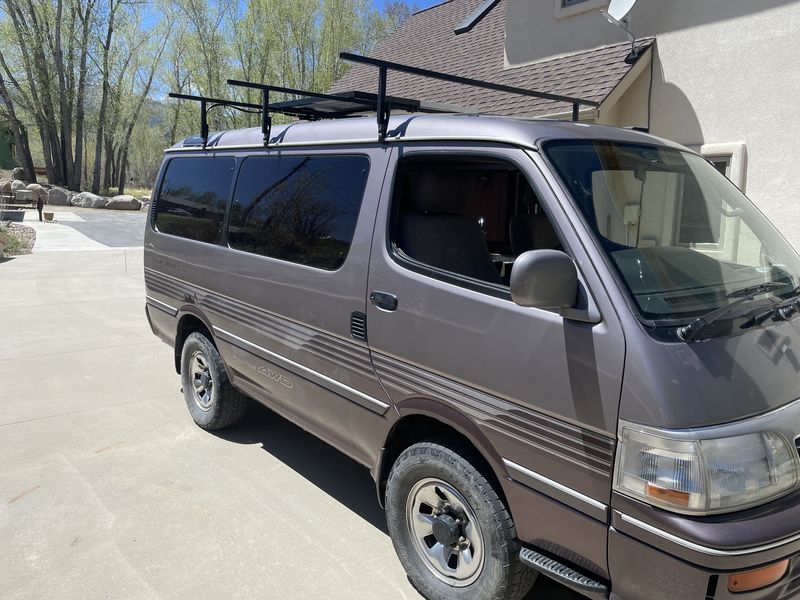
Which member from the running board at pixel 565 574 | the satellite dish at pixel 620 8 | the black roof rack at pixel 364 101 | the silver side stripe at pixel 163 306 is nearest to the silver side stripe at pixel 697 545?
the running board at pixel 565 574

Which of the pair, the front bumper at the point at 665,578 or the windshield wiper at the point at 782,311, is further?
the windshield wiper at the point at 782,311

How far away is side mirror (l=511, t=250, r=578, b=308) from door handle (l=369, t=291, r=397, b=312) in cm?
80

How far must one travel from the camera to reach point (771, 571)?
1982mm

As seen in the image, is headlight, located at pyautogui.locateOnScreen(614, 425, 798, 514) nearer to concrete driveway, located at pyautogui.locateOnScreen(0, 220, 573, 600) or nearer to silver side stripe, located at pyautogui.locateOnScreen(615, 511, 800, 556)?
silver side stripe, located at pyautogui.locateOnScreen(615, 511, 800, 556)

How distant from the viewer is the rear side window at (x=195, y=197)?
14.3 ft

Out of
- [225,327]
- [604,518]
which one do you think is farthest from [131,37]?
[604,518]

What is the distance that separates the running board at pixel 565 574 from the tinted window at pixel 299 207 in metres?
1.65

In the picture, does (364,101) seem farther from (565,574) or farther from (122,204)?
(122,204)

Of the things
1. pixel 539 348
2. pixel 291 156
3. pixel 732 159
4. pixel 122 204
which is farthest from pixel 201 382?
A: pixel 122 204

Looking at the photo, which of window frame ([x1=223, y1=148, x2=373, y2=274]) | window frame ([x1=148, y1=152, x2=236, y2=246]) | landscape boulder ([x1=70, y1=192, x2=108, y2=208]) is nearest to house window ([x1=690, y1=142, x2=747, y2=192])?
window frame ([x1=223, y1=148, x2=373, y2=274])

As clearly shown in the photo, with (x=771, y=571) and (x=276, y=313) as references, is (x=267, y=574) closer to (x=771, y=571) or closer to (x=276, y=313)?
(x=276, y=313)

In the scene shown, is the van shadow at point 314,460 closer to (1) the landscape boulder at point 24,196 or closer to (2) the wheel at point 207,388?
(2) the wheel at point 207,388

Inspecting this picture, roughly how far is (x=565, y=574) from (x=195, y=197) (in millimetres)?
3718

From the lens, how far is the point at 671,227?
274 cm
